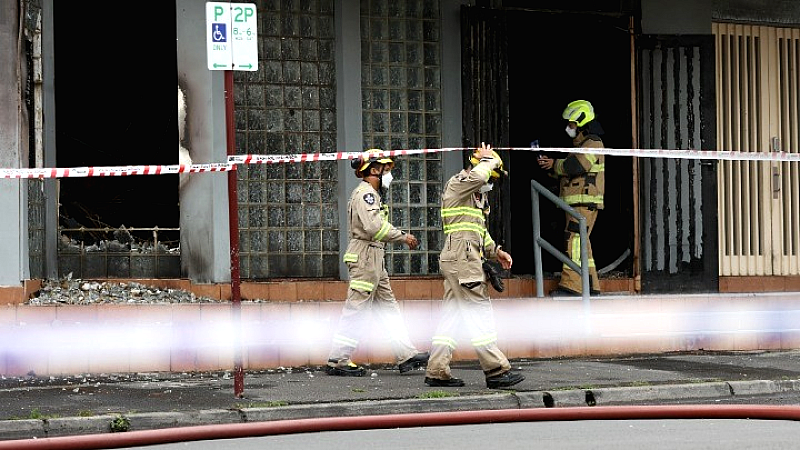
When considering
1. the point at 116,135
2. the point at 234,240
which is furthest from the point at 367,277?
the point at 116,135

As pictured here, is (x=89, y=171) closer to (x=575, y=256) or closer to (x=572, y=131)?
(x=575, y=256)

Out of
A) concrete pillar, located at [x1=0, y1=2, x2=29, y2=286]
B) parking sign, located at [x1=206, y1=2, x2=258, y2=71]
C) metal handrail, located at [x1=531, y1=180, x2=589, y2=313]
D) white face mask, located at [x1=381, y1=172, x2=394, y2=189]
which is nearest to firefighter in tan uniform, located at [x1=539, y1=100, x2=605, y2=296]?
metal handrail, located at [x1=531, y1=180, x2=589, y2=313]

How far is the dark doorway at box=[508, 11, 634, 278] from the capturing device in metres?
16.7

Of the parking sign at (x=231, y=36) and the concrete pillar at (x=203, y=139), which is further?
the concrete pillar at (x=203, y=139)

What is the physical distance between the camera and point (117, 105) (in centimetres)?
1606

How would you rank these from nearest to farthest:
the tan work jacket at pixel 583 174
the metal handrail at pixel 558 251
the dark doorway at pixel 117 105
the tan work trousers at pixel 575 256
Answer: the metal handrail at pixel 558 251
the dark doorway at pixel 117 105
the tan work trousers at pixel 575 256
the tan work jacket at pixel 583 174

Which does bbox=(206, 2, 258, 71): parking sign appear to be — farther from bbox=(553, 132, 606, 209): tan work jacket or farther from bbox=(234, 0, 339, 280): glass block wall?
bbox=(553, 132, 606, 209): tan work jacket

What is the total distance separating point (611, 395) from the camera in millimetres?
11703

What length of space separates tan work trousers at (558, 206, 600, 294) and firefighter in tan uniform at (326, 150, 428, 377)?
9.55ft

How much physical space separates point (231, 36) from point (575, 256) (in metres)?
5.69

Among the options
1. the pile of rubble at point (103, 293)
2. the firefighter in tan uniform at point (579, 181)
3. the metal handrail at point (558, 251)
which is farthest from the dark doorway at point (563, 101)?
the pile of rubble at point (103, 293)

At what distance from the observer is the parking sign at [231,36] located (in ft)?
36.2

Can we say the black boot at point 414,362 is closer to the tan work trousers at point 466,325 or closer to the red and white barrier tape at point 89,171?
the tan work trousers at point 466,325

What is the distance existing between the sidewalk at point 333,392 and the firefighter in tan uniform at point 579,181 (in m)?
1.69
